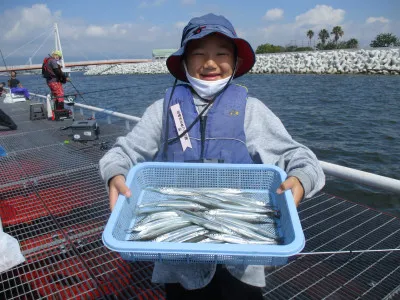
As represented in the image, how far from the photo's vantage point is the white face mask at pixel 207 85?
2121 mm

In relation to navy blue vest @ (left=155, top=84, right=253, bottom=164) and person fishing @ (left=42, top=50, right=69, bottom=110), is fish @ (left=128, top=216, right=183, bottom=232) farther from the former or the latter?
person fishing @ (left=42, top=50, right=69, bottom=110)

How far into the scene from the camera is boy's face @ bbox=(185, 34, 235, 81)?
6.73 feet

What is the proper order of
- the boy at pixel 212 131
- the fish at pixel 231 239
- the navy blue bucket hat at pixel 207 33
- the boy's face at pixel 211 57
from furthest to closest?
the boy's face at pixel 211 57 < the navy blue bucket hat at pixel 207 33 < the boy at pixel 212 131 < the fish at pixel 231 239

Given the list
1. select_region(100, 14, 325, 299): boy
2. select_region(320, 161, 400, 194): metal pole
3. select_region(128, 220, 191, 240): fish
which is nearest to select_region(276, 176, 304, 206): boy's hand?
select_region(100, 14, 325, 299): boy

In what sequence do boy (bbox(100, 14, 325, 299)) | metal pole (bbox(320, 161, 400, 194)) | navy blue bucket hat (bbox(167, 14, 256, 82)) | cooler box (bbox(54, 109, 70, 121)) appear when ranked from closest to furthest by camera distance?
boy (bbox(100, 14, 325, 299)) < navy blue bucket hat (bbox(167, 14, 256, 82)) < metal pole (bbox(320, 161, 400, 194)) < cooler box (bbox(54, 109, 70, 121))

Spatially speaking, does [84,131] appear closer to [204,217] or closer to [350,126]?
[204,217]

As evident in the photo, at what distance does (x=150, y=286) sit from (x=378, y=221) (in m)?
2.90

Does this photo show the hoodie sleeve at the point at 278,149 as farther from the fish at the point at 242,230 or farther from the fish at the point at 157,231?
the fish at the point at 157,231

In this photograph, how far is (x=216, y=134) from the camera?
2107 millimetres

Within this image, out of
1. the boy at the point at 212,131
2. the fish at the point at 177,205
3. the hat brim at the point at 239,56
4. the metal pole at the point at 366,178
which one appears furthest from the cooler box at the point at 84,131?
the metal pole at the point at 366,178

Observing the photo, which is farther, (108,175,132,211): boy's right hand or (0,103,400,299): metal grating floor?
(0,103,400,299): metal grating floor

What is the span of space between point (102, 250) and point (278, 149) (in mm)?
2326

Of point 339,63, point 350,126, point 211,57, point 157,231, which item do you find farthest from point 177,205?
point 339,63

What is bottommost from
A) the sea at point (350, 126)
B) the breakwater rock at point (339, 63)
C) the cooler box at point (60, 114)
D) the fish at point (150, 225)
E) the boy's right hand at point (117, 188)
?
the sea at point (350, 126)
